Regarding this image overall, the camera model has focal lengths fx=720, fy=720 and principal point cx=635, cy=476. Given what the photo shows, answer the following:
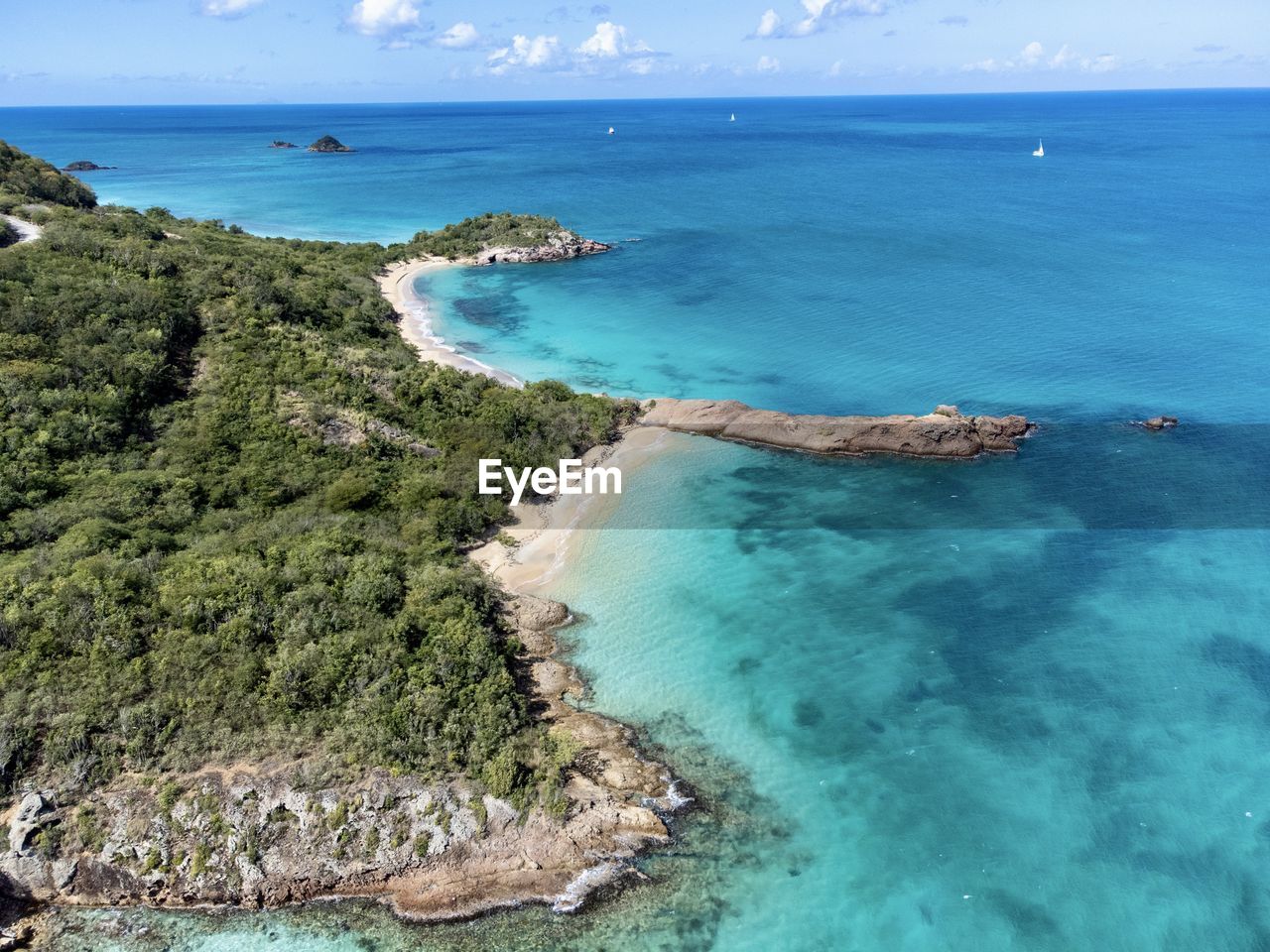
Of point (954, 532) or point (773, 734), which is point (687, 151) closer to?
point (954, 532)

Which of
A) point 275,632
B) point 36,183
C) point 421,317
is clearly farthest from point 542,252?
point 275,632

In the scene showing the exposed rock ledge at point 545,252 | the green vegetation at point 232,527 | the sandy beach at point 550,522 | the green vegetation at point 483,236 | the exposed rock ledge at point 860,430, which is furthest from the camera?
the green vegetation at point 483,236

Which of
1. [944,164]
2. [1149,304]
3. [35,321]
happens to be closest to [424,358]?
[35,321]

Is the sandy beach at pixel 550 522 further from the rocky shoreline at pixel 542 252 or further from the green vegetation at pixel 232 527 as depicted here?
the rocky shoreline at pixel 542 252

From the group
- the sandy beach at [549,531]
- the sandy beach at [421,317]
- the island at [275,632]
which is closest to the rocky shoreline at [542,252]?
the sandy beach at [421,317]

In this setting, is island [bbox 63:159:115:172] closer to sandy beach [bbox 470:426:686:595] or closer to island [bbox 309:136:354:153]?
island [bbox 309:136:354:153]

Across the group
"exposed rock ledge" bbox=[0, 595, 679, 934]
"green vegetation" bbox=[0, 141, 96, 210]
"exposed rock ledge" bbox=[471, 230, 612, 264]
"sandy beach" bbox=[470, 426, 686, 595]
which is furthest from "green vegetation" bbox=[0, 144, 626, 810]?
"exposed rock ledge" bbox=[471, 230, 612, 264]

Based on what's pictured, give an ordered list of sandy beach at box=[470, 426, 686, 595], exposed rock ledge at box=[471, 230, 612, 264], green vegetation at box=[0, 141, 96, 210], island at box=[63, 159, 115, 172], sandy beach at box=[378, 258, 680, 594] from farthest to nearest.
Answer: island at box=[63, 159, 115, 172] → exposed rock ledge at box=[471, 230, 612, 264] → green vegetation at box=[0, 141, 96, 210] → sandy beach at box=[378, 258, 680, 594] → sandy beach at box=[470, 426, 686, 595]

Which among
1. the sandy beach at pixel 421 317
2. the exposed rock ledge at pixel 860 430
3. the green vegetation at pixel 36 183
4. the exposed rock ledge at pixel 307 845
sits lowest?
the exposed rock ledge at pixel 307 845
